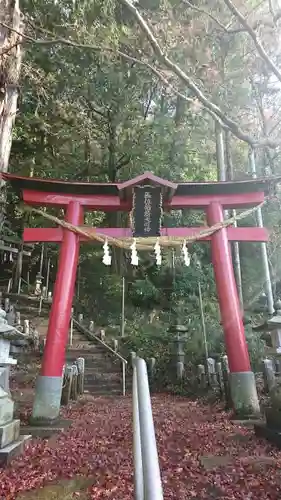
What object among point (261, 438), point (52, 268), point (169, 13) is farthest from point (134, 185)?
point (52, 268)

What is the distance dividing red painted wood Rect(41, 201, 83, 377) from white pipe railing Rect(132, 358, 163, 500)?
5.29 meters

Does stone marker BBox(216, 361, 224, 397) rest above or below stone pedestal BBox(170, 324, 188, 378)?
below

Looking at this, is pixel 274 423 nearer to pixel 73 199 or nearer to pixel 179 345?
pixel 73 199

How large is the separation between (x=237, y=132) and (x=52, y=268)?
22.5 metres

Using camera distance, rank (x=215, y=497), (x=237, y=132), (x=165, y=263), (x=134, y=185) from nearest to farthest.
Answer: (x=215, y=497)
(x=237, y=132)
(x=134, y=185)
(x=165, y=263)

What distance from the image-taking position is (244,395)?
6.91 metres

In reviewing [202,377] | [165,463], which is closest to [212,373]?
[202,377]

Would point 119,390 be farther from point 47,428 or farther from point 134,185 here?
point 134,185

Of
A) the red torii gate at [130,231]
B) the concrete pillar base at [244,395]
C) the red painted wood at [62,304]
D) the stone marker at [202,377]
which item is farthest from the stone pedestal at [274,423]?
the stone marker at [202,377]

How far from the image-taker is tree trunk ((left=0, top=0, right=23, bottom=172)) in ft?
25.1

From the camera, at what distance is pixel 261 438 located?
17.2ft

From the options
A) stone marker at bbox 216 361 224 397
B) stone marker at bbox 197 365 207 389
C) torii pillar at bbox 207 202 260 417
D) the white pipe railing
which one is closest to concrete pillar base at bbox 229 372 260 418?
torii pillar at bbox 207 202 260 417

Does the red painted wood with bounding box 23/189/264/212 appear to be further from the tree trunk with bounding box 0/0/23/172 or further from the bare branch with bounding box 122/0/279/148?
the bare branch with bounding box 122/0/279/148

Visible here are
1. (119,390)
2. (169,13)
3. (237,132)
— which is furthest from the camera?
(119,390)
